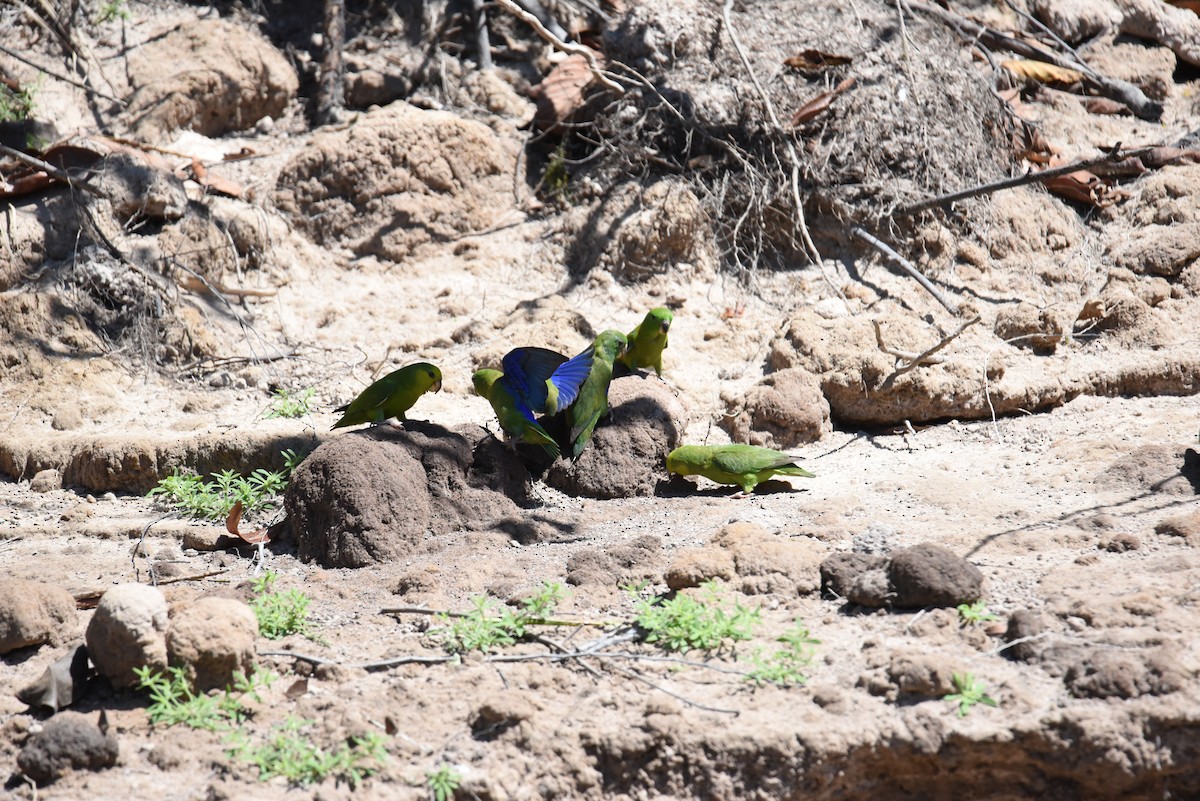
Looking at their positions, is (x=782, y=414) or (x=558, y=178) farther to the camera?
(x=558, y=178)

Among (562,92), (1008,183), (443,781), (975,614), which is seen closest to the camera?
(443,781)

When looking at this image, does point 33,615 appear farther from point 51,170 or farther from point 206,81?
point 206,81

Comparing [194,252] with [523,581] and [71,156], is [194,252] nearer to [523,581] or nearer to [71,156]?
[71,156]

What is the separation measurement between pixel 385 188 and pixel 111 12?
2.31 m

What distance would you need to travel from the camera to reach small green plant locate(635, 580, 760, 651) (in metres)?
3.46

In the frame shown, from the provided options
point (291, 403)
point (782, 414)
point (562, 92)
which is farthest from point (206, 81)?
point (782, 414)

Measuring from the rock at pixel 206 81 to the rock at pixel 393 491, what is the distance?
12.9ft

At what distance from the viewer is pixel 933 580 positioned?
3.54 m

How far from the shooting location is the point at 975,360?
231 inches

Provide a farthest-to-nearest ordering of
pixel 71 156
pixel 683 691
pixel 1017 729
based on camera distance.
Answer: pixel 71 156
pixel 683 691
pixel 1017 729

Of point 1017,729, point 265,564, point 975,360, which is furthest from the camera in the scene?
point 975,360

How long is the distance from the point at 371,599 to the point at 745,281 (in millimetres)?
3626

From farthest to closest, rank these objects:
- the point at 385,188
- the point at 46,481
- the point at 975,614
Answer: the point at 385,188, the point at 46,481, the point at 975,614

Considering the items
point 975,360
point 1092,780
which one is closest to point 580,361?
point 975,360
